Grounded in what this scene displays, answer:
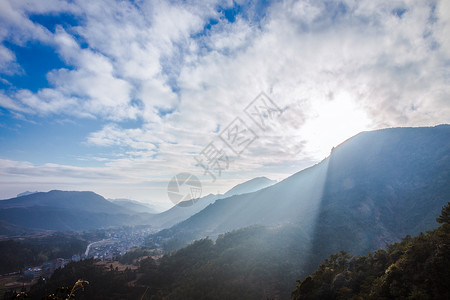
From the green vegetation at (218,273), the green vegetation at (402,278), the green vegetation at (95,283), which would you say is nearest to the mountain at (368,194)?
the green vegetation at (218,273)

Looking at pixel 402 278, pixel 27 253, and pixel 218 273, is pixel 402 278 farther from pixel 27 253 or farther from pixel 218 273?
pixel 27 253

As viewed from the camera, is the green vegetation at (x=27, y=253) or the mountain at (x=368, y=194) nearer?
the mountain at (x=368, y=194)

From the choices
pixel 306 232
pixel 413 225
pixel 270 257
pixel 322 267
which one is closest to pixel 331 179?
pixel 413 225

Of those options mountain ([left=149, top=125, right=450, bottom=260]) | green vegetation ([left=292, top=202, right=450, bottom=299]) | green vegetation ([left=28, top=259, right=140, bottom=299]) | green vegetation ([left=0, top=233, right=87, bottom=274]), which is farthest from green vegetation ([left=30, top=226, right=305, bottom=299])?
green vegetation ([left=0, top=233, right=87, bottom=274])

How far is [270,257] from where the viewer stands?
4628cm

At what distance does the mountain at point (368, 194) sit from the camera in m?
60.2

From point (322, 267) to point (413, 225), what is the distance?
5673 centimetres

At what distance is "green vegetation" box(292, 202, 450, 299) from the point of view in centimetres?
1424

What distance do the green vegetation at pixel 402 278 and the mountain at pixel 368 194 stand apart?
1109 inches

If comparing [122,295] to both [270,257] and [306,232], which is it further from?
[306,232]

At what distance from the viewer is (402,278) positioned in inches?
635

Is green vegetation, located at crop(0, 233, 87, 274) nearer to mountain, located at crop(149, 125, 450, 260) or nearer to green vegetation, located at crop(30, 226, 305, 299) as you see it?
green vegetation, located at crop(30, 226, 305, 299)

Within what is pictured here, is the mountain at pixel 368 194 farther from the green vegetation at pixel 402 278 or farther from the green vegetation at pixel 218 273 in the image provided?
the green vegetation at pixel 402 278

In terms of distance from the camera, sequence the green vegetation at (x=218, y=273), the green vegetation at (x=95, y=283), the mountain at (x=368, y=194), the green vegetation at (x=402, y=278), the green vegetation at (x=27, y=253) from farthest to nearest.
→ the green vegetation at (x=27, y=253) < the mountain at (x=368, y=194) < the green vegetation at (x=95, y=283) < the green vegetation at (x=218, y=273) < the green vegetation at (x=402, y=278)
